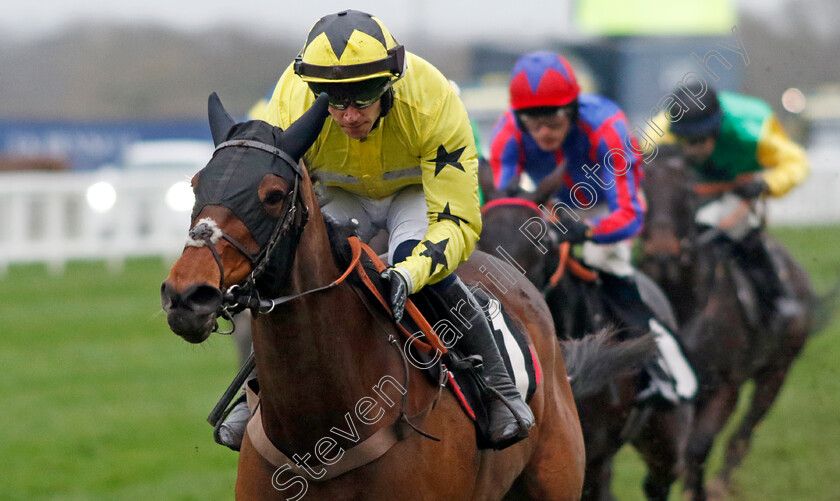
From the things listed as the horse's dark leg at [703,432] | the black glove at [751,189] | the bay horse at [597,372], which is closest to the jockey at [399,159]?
the bay horse at [597,372]

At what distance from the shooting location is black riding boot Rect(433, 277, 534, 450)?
3.44m

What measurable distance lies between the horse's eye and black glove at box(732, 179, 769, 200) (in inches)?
189

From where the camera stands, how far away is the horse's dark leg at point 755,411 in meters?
6.57

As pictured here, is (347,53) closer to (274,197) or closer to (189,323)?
(274,197)

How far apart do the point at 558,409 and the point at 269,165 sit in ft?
5.70

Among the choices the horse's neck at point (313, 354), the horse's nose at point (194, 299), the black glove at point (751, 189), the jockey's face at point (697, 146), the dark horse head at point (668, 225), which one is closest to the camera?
the horse's nose at point (194, 299)

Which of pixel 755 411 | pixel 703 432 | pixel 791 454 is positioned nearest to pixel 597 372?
pixel 703 432

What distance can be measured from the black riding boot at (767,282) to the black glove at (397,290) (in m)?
4.52

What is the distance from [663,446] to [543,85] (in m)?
1.80

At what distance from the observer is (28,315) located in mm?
11992

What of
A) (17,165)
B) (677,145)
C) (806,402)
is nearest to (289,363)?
(677,145)

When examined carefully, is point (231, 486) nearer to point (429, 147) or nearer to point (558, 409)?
point (558, 409)

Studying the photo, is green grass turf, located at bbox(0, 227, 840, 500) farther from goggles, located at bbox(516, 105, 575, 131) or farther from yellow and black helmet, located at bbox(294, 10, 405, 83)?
yellow and black helmet, located at bbox(294, 10, 405, 83)

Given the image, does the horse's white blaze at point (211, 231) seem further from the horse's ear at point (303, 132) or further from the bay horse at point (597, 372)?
the bay horse at point (597, 372)
